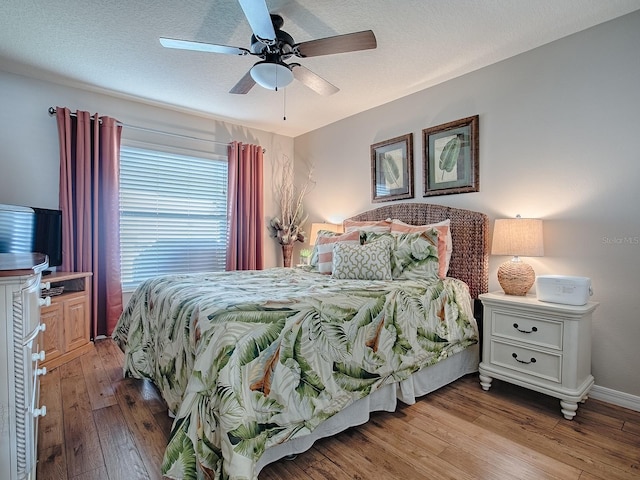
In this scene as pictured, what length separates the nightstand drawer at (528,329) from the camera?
6.62 feet

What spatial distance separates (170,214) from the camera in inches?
155

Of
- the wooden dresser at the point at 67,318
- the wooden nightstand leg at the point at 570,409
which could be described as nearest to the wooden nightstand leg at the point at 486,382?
the wooden nightstand leg at the point at 570,409

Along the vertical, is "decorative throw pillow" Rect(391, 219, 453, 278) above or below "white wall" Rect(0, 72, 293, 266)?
below

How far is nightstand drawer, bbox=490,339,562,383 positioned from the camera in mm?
2008

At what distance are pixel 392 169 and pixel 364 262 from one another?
1.42 metres

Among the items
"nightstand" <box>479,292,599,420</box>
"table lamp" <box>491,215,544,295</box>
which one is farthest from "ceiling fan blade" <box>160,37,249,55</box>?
"nightstand" <box>479,292,599,420</box>

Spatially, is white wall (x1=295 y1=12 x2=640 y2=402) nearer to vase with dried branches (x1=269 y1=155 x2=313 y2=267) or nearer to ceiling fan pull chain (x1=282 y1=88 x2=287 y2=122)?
ceiling fan pull chain (x1=282 y1=88 x2=287 y2=122)

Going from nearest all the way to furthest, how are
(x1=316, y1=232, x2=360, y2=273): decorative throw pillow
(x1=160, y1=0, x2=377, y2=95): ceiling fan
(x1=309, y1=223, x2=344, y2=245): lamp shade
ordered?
(x1=160, y1=0, x2=377, y2=95): ceiling fan → (x1=316, y1=232, x2=360, y2=273): decorative throw pillow → (x1=309, y1=223, x2=344, y2=245): lamp shade

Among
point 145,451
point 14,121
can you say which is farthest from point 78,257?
point 145,451

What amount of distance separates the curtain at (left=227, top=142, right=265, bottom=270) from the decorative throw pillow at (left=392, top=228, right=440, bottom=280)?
2.25m

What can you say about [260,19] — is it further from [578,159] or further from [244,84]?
[578,159]

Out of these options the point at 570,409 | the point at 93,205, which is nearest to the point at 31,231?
the point at 93,205

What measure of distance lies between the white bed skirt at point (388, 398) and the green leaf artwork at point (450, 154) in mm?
1574

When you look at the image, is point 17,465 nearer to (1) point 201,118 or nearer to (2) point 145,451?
(2) point 145,451
